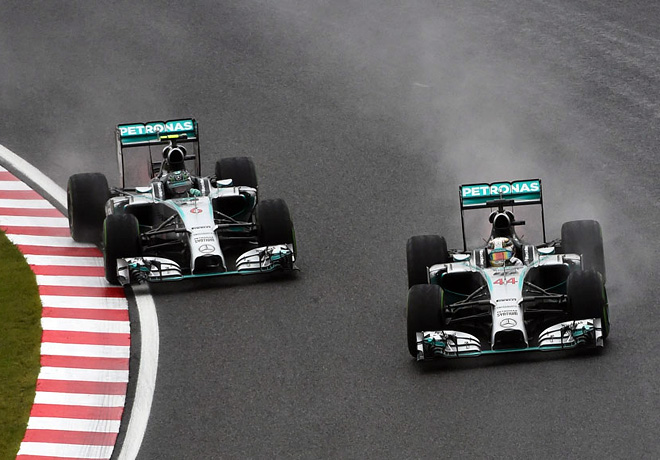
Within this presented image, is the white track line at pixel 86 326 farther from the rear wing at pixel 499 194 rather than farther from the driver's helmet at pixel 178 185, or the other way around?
the rear wing at pixel 499 194

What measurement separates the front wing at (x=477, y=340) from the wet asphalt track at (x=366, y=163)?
27cm

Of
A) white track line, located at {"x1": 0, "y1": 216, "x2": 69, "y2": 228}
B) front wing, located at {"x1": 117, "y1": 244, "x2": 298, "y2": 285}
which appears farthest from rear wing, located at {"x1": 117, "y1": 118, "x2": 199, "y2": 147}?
front wing, located at {"x1": 117, "y1": 244, "x2": 298, "y2": 285}

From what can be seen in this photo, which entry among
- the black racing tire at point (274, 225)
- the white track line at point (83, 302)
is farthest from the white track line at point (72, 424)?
the black racing tire at point (274, 225)

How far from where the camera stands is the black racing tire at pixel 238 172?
989 inches

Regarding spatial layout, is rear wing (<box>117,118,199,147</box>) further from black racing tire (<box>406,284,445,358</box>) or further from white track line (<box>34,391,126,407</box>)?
black racing tire (<box>406,284,445,358</box>)

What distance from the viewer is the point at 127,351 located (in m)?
21.6

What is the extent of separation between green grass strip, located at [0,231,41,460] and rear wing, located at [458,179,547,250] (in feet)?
20.3

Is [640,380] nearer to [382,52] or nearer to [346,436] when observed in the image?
[346,436]

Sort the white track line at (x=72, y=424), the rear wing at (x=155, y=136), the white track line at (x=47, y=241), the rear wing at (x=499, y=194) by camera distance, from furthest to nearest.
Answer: the rear wing at (x=155, y=136)
the white track line at (x=47, y=241)
the rear wing at (x=499, y=194)
the white track line at (x=72, y=424)

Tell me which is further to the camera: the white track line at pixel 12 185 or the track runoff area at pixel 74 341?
the white track line at pixel 12 185

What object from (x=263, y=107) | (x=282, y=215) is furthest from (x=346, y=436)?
(x=263, y=107)

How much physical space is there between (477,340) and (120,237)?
5.70 metres

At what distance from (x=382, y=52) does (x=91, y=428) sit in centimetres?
1555

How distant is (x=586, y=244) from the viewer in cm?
2175
